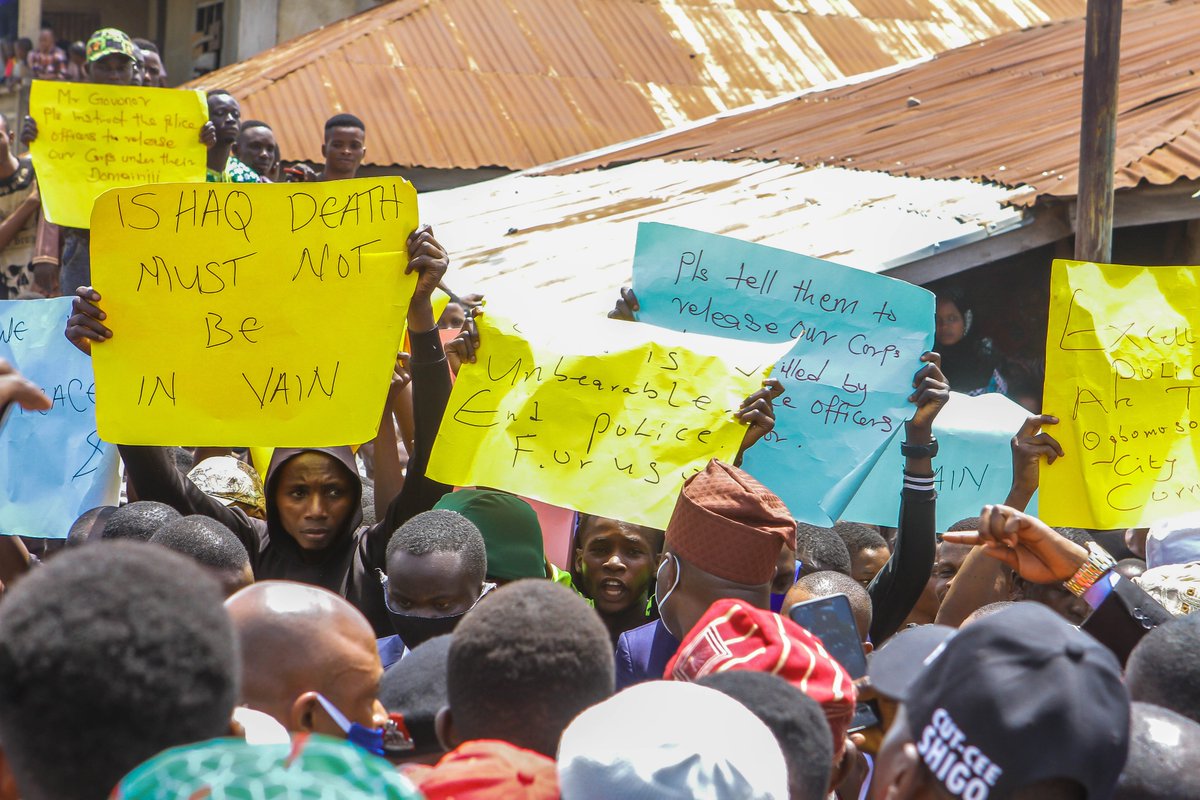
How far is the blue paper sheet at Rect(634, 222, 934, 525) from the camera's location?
468 cm

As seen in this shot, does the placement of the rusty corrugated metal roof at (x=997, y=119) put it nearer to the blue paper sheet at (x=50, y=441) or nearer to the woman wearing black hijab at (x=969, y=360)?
the woman wearing black hijab at (x=969, y=360)

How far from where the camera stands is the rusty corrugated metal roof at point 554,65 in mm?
13578

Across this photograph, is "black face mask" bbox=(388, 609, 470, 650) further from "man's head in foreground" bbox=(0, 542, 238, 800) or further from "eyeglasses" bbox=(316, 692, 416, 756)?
"man's head in foreground" bbox=(0, 542, 238, 800)

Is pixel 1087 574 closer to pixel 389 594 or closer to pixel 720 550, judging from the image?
pixel 720 550

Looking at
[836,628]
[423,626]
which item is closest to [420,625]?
[423,626]

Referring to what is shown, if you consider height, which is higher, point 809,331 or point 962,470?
point 809,331

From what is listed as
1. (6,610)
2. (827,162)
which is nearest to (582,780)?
(6,610)

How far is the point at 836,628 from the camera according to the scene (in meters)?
3.21

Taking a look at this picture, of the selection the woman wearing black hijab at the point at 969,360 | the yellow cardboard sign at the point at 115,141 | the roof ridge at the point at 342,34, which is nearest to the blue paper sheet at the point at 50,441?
the yellow cardboard sign at the point at 115,141

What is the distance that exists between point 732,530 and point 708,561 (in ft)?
0.32

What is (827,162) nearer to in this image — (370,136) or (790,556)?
(370,136)

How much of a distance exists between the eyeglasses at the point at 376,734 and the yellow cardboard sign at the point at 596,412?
57.0 inches

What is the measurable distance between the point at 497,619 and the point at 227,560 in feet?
5.35

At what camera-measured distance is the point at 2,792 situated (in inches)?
78.0
